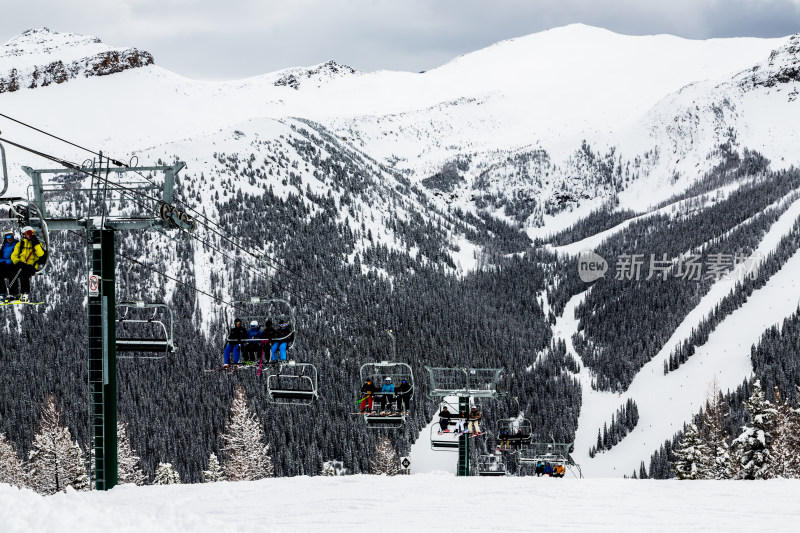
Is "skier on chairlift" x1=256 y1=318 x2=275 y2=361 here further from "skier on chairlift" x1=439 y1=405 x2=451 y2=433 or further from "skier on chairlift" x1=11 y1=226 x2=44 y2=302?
"skier on chairlift" x1=439 y1=405 x2=451 y2=433

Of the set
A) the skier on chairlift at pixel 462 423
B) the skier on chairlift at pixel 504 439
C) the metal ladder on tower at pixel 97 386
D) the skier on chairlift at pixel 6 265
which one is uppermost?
the skier on chairlift at pixel 6 265

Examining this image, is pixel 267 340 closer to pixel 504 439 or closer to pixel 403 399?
pixel 403 399

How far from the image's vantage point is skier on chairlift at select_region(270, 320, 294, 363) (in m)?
22.4

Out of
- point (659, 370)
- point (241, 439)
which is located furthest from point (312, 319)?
point (241, 439)

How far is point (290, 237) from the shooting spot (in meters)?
177

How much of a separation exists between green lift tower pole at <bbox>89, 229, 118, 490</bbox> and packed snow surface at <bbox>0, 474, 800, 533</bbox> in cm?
76

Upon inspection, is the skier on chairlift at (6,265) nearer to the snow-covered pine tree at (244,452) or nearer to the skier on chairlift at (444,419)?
the skier on chairlift at (444,419)

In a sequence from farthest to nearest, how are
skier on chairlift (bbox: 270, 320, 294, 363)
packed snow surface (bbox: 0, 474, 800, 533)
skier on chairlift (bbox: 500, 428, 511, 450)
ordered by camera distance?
skier on chairlift (bbox: 500, 428, 511, 450) < skier on chairlift (bbox: 270, 320, 294, 363) < packed snow surface (bbox: 0, 474, 800, 533)

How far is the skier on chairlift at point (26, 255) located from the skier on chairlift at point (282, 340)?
874 centimetres

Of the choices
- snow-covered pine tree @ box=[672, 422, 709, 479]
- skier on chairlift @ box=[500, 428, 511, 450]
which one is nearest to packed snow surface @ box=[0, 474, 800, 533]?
skier on chairlift @ box=[500, 428, 511, 450]

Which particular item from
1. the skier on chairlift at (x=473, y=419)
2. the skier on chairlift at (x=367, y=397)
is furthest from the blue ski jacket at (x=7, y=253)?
the skier on chairlift at (x=473, y=419)

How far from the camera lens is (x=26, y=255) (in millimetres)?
14508

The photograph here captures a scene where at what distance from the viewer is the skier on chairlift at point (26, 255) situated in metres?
14.5

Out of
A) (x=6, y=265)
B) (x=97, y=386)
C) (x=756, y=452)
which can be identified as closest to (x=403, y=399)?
(x=97, y=386)
